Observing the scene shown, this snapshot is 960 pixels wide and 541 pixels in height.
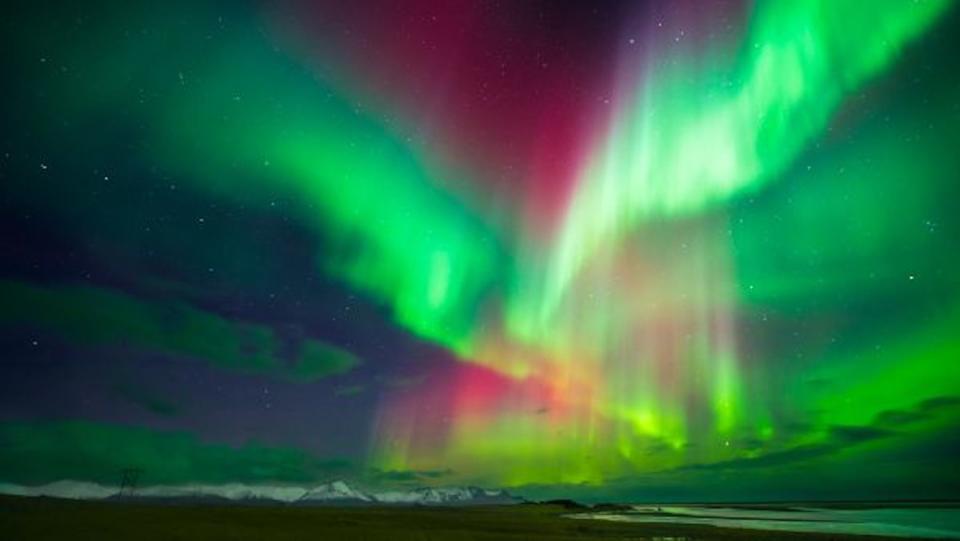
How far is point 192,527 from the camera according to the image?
57.8 m

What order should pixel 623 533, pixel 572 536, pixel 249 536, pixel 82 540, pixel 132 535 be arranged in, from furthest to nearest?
pixel 623 533 < pixel 572 536 < pixel 249 536 < pixel 132 535 < pixel 82 540

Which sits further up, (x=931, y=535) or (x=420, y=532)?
(x=931, y=535)

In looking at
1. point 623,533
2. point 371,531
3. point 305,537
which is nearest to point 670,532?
point 623,533

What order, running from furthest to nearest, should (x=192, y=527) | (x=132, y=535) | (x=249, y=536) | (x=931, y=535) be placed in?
1. (x=931, y=535)
2. (x=192, y=527)
3. (x=249, y=536)
4. (x=132, y=535)

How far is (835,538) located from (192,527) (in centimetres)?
7024

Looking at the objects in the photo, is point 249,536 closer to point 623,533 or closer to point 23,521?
point 23,521

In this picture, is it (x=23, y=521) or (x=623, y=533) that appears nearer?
(x=23, y=521)

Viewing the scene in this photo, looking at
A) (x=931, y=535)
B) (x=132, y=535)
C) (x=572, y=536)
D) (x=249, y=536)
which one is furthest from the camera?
(x=931, y=535)

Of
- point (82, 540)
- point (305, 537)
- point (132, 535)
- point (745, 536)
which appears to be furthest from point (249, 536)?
point (745, 536)

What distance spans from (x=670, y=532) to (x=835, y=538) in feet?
61.3

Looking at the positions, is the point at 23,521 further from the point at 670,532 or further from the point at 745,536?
the point at 745,536

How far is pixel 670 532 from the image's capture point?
68.4 metres

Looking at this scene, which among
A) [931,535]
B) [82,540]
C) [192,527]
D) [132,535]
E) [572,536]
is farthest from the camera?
[931,535]

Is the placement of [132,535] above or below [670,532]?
below
